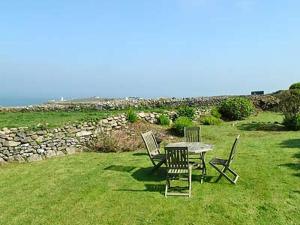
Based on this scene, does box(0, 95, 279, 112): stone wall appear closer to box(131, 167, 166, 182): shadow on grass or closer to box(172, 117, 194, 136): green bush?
box(172, 117, 194, 136): green bush

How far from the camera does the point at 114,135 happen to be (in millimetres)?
14797

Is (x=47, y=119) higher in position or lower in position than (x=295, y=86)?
lower

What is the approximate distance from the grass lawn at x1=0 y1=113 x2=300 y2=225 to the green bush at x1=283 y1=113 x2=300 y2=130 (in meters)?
5.24

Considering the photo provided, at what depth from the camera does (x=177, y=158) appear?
27.4 ft

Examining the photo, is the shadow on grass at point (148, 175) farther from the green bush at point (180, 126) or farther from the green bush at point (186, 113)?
the green bush at point (186, 113)

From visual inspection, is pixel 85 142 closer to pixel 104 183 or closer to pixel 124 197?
pixel 104 183

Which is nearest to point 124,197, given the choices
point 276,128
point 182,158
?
point 182,158

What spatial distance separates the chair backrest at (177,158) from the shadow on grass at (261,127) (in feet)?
34.8

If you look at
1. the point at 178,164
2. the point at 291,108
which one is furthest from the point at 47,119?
the point at 291,108

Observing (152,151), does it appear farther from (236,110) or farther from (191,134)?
(236,110)

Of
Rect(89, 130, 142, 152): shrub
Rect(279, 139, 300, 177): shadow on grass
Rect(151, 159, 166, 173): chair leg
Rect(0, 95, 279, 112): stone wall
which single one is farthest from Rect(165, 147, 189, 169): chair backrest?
Rect(0, 95, 279, 112): stone wall

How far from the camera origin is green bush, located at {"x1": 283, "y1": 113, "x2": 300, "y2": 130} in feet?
57.0

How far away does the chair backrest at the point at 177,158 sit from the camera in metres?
8.20

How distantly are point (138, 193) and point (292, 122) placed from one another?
11.8 metres
